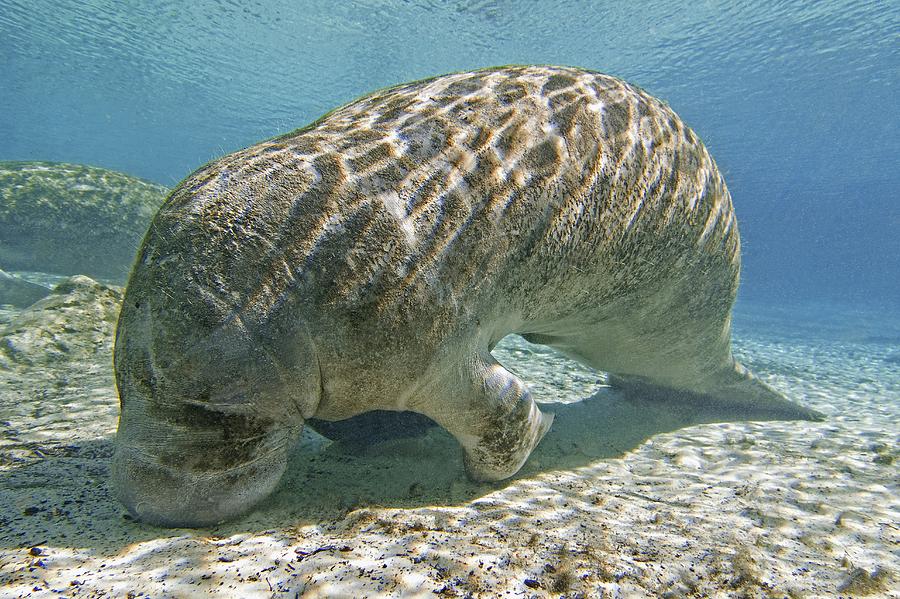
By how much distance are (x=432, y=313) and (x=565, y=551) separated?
41.5 inches

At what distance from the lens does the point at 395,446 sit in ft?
9.48

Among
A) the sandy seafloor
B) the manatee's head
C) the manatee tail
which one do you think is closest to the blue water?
the manatee tail

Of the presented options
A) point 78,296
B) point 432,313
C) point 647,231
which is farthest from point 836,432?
point 78,296

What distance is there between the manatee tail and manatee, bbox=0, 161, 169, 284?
8730 millimetres

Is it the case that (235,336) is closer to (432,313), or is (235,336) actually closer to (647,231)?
(432,313)

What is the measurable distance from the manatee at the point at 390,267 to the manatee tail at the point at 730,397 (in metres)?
1.81

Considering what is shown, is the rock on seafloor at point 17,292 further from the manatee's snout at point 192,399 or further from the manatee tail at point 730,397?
the manatee tail at point 730,397

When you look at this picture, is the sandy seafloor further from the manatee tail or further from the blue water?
the blue water

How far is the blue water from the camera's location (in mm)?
26906

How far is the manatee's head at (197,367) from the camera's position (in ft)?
5.28

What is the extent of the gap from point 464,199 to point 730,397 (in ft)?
12.6

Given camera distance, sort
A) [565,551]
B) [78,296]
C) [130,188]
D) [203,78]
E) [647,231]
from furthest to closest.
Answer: [203,78]
[130,188]
[78,296]
[647,231]
[565,551]

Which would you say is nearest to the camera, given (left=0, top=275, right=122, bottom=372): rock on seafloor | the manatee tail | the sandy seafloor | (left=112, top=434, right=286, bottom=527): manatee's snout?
the sandy seafloor

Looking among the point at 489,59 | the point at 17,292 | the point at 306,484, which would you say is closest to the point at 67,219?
the point at 17,292
